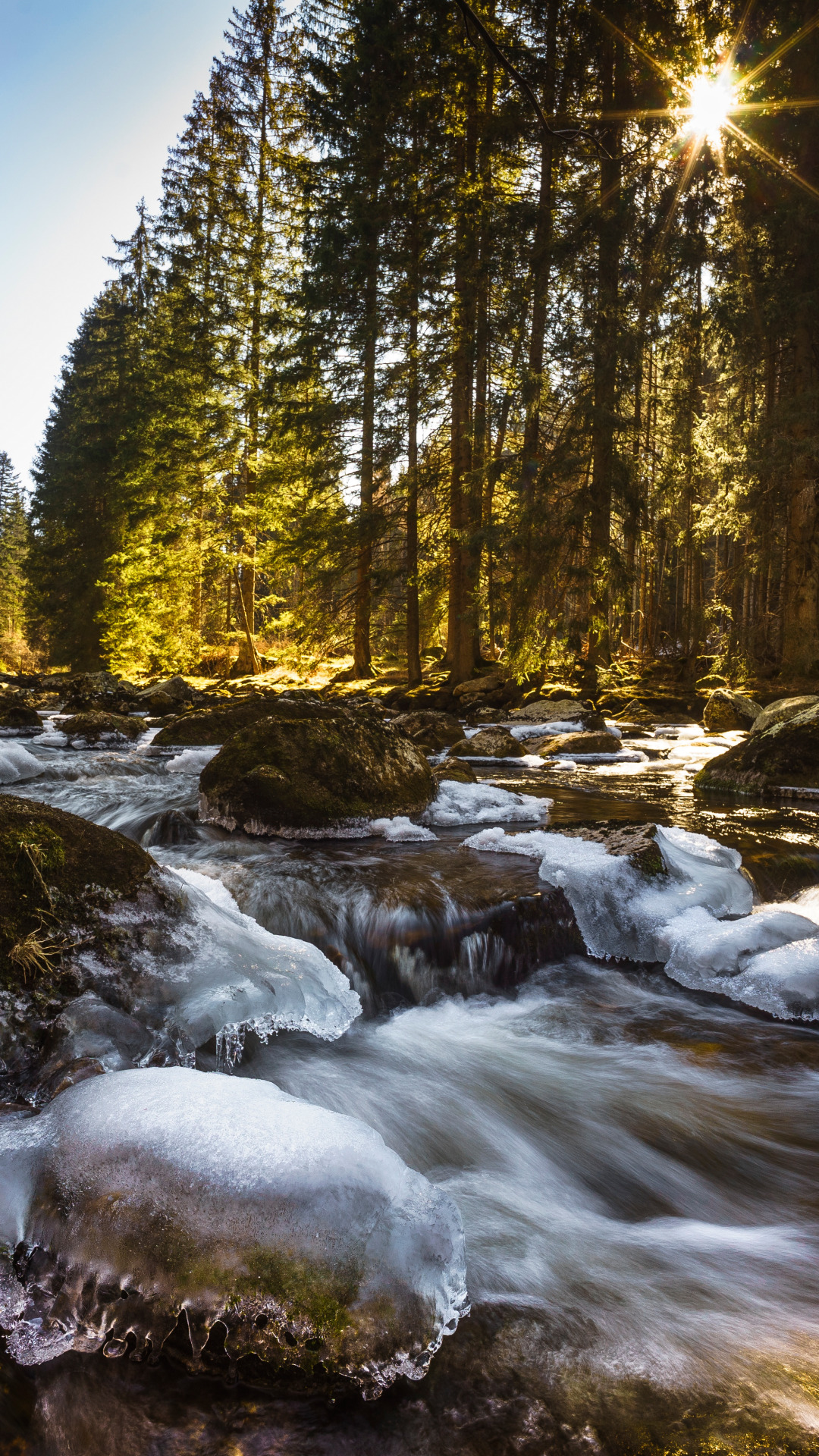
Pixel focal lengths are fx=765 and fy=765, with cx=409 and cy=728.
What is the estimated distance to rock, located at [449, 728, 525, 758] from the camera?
10953mm

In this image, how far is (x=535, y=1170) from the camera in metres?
3.02

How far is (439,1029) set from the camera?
12.9 ft

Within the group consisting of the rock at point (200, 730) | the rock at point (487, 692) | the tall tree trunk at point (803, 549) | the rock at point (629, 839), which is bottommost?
the rock at point (629, 839)

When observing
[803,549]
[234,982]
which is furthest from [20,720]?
[803,549]

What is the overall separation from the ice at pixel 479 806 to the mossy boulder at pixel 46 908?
3707mm

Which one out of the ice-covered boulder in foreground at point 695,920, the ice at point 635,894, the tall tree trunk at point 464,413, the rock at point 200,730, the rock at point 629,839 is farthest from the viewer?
the tall tree trunk at point 464,413

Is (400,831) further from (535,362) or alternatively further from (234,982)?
(535,362)

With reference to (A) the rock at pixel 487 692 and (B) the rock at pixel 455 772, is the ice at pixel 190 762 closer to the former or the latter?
(B) the rock at pixel 455 772

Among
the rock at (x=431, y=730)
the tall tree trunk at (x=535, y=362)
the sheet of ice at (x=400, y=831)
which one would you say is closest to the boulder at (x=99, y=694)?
the rock at (x=431, y=730)

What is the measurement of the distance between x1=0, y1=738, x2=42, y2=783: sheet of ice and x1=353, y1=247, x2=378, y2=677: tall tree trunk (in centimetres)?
1013

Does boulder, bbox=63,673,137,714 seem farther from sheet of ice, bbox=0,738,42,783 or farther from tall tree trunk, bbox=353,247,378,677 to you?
sheet of ice, bbox=0,738,42,783

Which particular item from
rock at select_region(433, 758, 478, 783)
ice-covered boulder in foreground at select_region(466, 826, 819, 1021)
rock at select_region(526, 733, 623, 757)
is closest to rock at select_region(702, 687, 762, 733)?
rock at select_region(526, 733, 623, 757)

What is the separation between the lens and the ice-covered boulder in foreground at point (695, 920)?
4066 mm

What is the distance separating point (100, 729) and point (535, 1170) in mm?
11026
